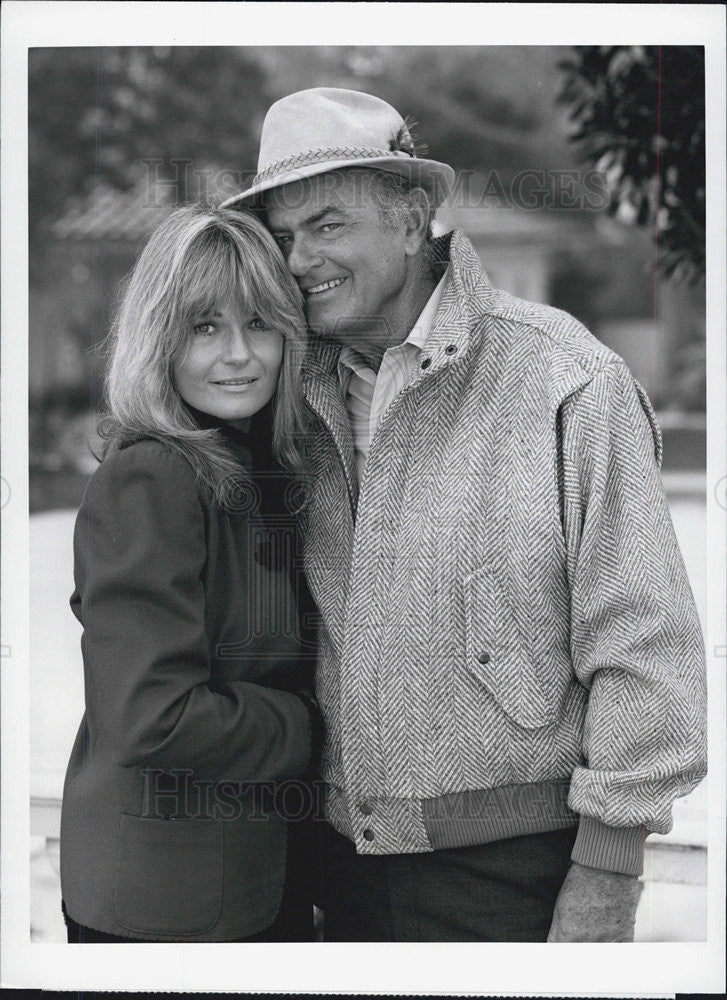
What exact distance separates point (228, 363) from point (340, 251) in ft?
1.09

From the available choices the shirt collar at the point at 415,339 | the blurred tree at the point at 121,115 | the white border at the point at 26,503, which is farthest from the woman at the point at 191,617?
the blurred tree at the point at 121,115

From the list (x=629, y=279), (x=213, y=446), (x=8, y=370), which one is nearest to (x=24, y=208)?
(x=8, y=370)

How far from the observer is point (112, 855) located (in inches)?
80.0

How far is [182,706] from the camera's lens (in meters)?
1.93

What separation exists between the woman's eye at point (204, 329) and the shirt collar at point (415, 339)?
28 cm

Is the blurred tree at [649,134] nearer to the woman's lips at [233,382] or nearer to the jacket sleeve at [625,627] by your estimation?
the jacket sleeve at [625,627]

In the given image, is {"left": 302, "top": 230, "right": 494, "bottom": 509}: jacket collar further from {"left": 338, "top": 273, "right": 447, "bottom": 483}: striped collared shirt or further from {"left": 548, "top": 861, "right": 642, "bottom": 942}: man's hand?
{"left": 548, "top": 861, "right": 642, "bottom": 942}: man's hand

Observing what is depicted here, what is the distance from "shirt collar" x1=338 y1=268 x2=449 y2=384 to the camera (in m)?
2.16

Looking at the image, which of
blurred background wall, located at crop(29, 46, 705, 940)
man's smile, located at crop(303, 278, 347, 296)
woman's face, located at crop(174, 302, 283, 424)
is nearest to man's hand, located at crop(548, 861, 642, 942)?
blurred background wall, located at crop(29, 46, 705, 940)

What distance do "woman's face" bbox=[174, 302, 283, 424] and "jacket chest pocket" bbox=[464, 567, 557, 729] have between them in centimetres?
59

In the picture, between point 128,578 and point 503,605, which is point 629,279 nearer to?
point 503,605

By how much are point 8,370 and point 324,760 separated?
3.89ft

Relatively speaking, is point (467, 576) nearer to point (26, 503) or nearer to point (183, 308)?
point (183, 308)

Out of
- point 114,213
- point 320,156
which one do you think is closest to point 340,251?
point 320,156
